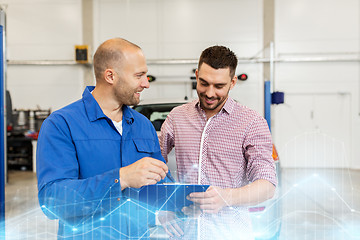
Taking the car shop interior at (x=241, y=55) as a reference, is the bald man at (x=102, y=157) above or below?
below

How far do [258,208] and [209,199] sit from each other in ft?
3.62

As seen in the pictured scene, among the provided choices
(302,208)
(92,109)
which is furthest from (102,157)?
(302,208)

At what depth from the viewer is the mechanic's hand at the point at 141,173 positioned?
36.6 inches

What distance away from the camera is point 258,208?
6.51ft

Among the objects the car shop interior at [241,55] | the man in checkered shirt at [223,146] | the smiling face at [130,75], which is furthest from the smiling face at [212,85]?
the car shop interior at [241,55]

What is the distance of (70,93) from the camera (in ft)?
24.2

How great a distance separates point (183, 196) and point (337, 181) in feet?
20.1

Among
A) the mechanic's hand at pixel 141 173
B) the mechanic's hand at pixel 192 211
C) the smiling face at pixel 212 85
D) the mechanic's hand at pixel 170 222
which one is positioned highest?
the smiling face at pixel 212 85

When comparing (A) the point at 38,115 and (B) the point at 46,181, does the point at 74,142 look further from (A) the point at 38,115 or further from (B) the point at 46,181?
(A) the point at 38,115

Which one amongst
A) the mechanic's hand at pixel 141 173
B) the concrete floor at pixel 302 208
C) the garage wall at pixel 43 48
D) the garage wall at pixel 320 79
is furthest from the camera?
the garage wall at pixel 43 48

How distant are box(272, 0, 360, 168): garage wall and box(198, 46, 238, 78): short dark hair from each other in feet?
19.5

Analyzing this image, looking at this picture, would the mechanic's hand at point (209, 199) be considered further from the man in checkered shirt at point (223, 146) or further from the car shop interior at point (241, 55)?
the car shop interior at point (241, 55)

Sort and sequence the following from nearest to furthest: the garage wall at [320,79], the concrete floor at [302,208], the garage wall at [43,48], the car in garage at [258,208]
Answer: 1. the concrete floor at [302,208]
2. the car in garage at [258,208]
3. the garage wall at [320,79]
4. the garage wall at [43,48]

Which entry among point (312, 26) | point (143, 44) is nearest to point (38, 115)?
point (143, 44)
